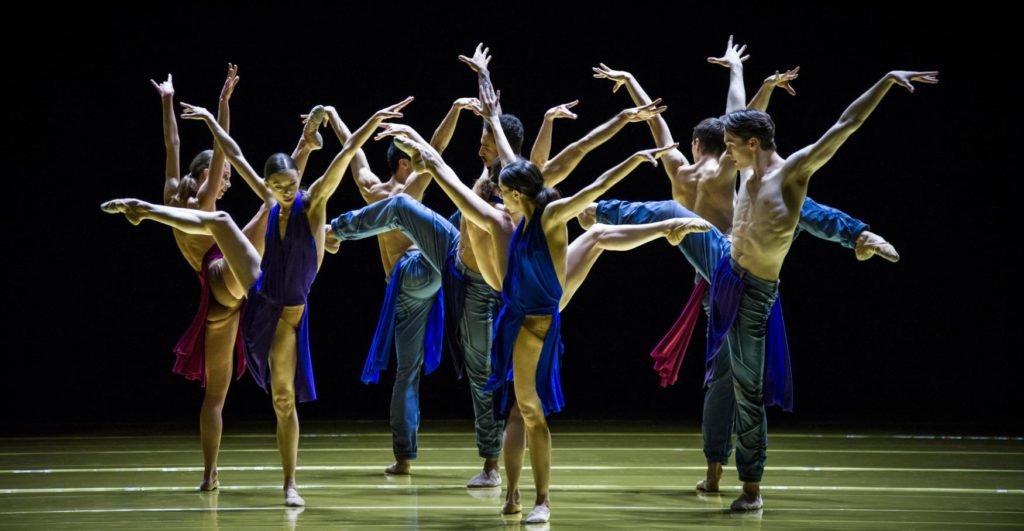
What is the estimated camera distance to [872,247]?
4.14 meters

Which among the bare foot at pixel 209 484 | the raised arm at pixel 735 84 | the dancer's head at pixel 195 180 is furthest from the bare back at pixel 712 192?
the bare foot at pixel 209 484

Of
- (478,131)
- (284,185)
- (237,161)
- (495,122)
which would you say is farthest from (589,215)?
(478,131)

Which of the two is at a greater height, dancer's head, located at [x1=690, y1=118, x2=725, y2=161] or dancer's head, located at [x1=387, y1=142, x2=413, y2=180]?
dancer's head, located at [x1=690, y1=118, x2=725, y2=161]

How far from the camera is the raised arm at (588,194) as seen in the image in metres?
3.65

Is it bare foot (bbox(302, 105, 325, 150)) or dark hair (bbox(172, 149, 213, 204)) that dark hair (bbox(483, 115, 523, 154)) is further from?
dark hair (bbox(172, 149, 213, 204))

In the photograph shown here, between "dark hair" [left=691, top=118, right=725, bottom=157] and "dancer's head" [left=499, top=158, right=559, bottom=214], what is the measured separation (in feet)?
3.95

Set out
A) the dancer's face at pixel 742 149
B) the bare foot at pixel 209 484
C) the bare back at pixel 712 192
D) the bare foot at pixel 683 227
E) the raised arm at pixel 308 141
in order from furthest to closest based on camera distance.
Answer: the bare back at pixel 712 192 → the bare foot at pixel 209 484 → the raised arm at pixel 308 141 → the dancer's face at pixel 742 149 → the bare foot at pixel 683 227

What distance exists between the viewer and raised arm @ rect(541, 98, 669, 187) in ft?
13.8

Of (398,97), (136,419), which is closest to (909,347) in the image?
(398,97)

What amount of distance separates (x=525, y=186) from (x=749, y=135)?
84 cm

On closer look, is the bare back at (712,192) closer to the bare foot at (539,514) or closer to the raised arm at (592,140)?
the raised arm at (592,140)

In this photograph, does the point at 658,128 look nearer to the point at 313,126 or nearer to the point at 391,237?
the point at 391,237

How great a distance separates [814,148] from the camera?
390 cm

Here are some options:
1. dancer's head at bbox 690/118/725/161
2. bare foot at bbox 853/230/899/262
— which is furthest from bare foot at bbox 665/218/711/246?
dancer's head at bbox 690/118/725/161
